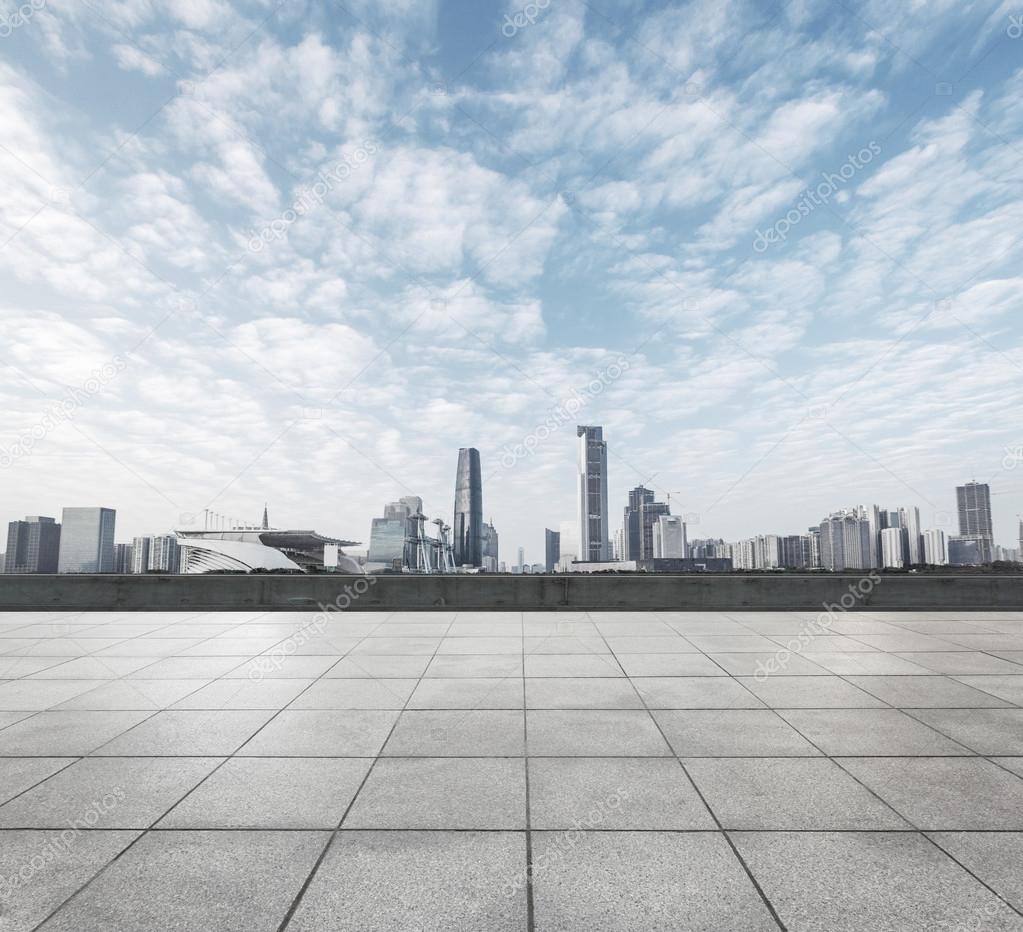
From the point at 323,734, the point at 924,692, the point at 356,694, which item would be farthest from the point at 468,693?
the point at 924,692

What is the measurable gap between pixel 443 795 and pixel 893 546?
111993mm

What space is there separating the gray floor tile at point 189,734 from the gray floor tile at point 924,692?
6599 millimetres

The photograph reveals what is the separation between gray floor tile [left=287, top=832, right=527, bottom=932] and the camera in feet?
9.53

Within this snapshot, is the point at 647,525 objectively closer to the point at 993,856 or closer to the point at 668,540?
the point at 668,540

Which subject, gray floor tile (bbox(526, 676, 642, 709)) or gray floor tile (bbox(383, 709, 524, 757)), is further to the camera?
gray floor tile (bbox(526, 676, 642, 709))

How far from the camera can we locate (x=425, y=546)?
13538cm

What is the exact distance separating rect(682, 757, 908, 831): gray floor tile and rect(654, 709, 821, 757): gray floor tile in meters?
0.17

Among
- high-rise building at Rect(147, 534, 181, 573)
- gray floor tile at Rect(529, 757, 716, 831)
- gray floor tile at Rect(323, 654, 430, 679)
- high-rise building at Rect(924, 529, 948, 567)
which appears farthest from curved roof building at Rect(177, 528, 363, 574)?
high-rise building at Rect(924, 529, 948, 567)

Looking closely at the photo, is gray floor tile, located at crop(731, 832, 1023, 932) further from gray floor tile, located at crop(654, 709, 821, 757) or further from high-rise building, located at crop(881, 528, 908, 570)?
high-rise building, located at crop(881, 528, 908, 570)

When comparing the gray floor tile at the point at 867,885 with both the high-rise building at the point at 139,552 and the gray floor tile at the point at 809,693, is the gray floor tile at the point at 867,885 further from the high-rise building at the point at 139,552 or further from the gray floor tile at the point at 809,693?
the high-rise building at the point at 139,552

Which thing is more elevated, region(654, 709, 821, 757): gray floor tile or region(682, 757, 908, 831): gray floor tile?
region(654, 709, 821, 757): gray floor tile

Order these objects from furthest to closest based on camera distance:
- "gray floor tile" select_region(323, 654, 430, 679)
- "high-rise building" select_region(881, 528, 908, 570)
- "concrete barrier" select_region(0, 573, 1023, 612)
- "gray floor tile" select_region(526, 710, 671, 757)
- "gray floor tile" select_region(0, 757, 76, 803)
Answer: "high-rise building" select_region(881, 528, 908, 570), "concrete barrier" select_region(0, 573, 1023, 612), "gray floor tile" select_region(323, 654, 430, 679), "gray floor tile" select_region(526, 710, 671, 757), "gray floor tile" select_region(0, 757, 76, 803)

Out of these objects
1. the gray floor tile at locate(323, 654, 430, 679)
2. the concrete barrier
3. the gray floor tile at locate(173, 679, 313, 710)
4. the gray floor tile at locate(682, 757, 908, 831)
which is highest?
the concrete barrier

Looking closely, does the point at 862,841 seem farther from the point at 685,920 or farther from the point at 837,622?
the point at 837,622
